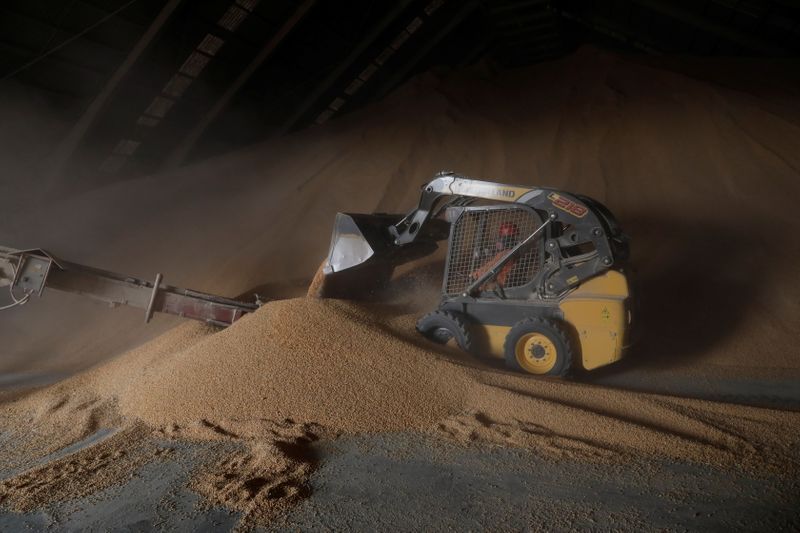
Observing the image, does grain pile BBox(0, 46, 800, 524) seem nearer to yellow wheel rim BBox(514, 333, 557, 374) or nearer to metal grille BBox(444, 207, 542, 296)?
yellow wheel rim BBox(514, 333, 557, 374)

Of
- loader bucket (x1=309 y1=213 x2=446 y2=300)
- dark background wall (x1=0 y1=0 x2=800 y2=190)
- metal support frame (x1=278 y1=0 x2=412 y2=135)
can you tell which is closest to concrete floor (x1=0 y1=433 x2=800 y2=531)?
loader bucket (x1=309 y1=213 x2=446 y2=300)

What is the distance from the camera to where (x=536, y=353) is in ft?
15.3

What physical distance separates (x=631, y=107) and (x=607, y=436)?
757 centimetres

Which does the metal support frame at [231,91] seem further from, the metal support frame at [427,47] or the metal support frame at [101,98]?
the metal support frame at [427,47]

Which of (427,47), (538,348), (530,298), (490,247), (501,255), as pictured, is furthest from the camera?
(427,47)

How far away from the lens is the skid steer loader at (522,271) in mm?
4477

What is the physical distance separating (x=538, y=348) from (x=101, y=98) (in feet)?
19.0

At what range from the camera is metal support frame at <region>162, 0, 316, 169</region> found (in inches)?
303

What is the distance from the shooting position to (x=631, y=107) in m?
9.40

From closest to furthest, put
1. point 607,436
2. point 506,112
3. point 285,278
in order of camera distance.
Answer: point 607,436 → point 285,278 → point 506,112

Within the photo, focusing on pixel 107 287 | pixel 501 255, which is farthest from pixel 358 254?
pixel 107 287

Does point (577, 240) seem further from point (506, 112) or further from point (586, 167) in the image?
point (506, 112)

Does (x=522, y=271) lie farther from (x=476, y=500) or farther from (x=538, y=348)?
(x=476, y=500)

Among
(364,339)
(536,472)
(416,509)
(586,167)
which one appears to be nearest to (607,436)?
(536,472)
